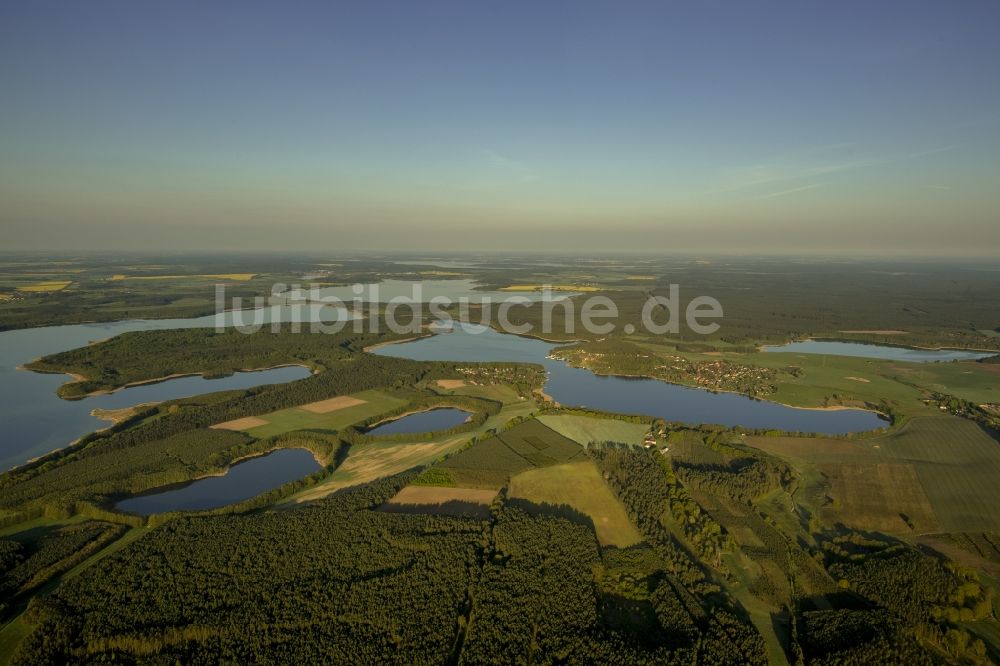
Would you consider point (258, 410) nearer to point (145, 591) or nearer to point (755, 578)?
point (145, 591)

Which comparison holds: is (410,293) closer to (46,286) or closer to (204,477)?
(46,286)

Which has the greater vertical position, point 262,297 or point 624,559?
point 262,297

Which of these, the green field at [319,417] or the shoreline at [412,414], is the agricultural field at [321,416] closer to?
the green field at [319,417]

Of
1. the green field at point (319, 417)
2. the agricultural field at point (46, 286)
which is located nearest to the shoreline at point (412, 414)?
the green field at point (319, 417)

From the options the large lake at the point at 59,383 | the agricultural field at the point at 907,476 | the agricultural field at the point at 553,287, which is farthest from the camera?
the agricultural field at the point at 553,287

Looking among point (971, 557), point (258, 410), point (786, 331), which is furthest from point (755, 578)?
point (786, 331)

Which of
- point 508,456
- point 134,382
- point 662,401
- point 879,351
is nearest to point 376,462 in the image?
point 508,456

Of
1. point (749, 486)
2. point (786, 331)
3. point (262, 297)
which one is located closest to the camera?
point (749, 486)
